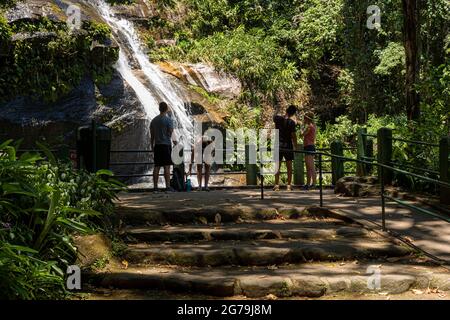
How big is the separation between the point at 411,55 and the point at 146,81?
10212 millimetres

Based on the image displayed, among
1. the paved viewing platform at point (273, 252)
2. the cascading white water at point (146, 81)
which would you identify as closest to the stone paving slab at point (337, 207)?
the paved viewing platform at point (273, 252)

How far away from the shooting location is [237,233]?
27.8 ft

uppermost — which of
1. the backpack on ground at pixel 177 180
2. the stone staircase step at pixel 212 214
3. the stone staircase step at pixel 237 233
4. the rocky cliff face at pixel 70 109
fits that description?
the rocky cliff face at pixel 70 109

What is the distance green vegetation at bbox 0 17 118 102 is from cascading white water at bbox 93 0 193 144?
1.17m

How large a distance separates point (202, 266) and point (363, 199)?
185 inches

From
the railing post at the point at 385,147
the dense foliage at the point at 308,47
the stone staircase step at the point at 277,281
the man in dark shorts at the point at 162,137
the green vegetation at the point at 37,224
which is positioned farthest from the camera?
the dense foliage at the point at 308,47

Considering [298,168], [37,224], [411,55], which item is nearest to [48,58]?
[298,168]

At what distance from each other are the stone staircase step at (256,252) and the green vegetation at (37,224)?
0.81 meters

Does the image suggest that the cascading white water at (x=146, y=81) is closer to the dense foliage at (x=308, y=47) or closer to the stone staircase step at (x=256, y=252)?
the dense foliage at (x=308, y=47)

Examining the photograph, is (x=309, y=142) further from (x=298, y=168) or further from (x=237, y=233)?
(x=237, y=233)

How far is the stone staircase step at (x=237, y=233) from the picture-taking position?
8414 mm

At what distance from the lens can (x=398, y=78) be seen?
87.4 feet

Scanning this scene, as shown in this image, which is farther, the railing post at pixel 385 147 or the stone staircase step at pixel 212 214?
the railing post at pixel 385 147

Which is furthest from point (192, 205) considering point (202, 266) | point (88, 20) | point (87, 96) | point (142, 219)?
point (88, 20)
